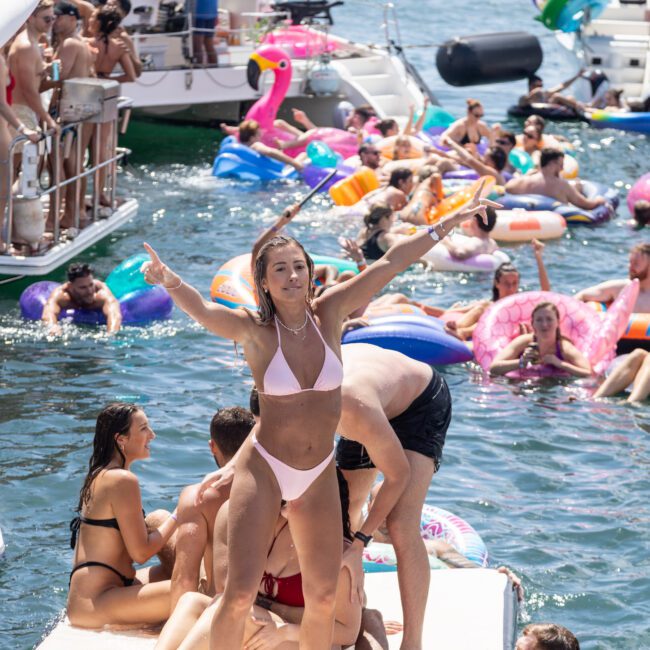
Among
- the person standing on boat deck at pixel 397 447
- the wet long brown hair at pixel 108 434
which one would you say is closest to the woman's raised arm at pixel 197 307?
the person standing on boat deck at pixel 397 447

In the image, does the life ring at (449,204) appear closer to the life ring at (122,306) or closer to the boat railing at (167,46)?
the life ring at (122,306)

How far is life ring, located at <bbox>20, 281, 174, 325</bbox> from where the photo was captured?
1032 cm

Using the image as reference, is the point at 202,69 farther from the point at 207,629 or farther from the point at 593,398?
the point at 207,629

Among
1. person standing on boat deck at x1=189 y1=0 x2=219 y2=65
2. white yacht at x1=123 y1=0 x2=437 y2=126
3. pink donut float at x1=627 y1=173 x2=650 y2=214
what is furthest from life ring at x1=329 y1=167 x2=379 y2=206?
person standing on boat deck at x1=189 y1=0 x2=219 y2=65

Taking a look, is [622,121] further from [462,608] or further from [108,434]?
[108,434]

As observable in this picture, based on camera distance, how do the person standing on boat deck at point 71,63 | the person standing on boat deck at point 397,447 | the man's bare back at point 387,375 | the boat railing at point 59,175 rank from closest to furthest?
the person standing on boat deck at point 397,447
the man's bare back at point 387,375
the boat railing at point 59,175
the person standing on boat deck at point 71,63

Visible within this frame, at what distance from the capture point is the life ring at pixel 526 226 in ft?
45.8

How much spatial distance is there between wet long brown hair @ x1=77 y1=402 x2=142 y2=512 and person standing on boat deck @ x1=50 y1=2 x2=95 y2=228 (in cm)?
664

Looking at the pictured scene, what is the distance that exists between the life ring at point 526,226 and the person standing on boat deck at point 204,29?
6172mm

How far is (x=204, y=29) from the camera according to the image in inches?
700

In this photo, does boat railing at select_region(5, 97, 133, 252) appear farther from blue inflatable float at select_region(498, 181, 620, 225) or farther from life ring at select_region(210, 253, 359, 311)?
blue inflatable float at select_region(498, 181, 620, 225)

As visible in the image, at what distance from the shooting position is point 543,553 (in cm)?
692

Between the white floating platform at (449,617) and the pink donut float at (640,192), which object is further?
the pink donut float at (640,192)

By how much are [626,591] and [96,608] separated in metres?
2.91
